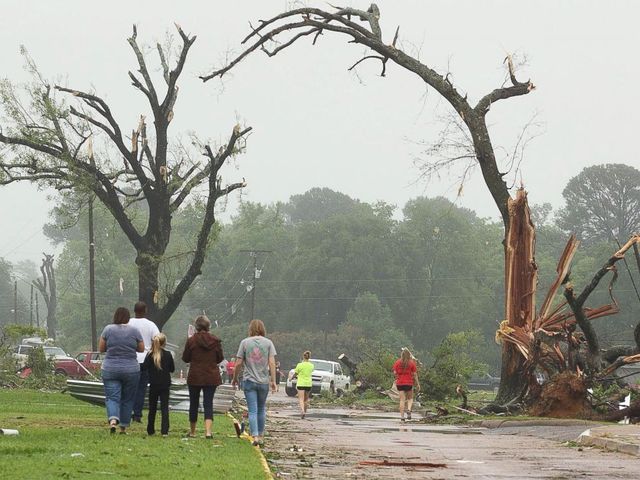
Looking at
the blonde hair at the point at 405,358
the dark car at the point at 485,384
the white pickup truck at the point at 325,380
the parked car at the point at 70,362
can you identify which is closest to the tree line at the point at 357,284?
the dark car at the point at 485,384

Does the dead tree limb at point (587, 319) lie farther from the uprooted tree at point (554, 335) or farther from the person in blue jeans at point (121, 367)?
the person in blue jeans at point (121, 367)

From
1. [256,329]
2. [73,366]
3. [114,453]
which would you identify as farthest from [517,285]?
[73,366]

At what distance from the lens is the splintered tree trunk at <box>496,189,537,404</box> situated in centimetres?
3056

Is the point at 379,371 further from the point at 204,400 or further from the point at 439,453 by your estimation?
the point at 439,453

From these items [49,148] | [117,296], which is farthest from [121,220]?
[117,296]

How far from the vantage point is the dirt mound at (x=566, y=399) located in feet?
90.5

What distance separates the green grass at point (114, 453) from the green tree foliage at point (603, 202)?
10630 centimetres

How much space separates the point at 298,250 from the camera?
11962 cm

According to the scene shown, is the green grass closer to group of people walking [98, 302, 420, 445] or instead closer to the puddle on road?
group of people walking [98, 302, 420, 445]

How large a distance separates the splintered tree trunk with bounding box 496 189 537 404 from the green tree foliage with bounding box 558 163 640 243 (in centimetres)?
9364

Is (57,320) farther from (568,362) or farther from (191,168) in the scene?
(568,362)

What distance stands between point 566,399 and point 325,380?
2976 cm

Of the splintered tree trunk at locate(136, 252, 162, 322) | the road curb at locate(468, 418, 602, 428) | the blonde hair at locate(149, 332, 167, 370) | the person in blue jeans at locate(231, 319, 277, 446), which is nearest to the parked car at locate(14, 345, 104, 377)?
the splintered tree trunk at locate(136, 252, 162, 322)

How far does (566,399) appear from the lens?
27.7 m
